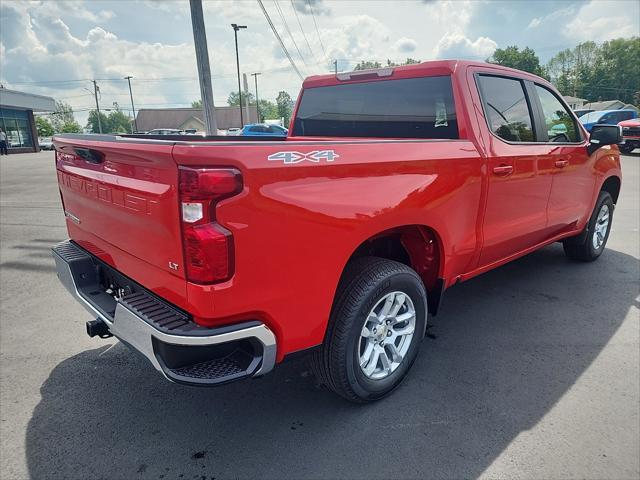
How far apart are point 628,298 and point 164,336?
4.30m

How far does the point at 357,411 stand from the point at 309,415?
0.28 metres

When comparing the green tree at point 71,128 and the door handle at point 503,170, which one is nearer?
the door handle at point 503,170

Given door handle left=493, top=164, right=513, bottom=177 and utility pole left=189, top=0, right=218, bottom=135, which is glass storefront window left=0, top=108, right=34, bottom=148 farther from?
door handle left=493, top=164, right=513, bottom=177

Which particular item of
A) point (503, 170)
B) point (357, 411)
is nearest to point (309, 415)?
point (357, 411)

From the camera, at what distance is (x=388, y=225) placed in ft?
7.95

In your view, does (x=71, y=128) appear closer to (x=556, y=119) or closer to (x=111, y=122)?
(x=111, y=122)

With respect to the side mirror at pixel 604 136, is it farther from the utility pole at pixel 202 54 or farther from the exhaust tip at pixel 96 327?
the utility pole at pixel 202 54

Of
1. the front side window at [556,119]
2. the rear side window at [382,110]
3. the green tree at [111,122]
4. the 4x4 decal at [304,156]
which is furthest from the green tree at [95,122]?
the 4x4 decal at [304,156]

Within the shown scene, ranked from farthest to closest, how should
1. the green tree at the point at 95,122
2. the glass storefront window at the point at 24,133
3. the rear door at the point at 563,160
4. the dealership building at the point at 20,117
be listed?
the green tree at the point at 95,122, the glass storefront window at the point at 24,133, the dealership building at the point at 20,117, the rear door at the point at 563,160

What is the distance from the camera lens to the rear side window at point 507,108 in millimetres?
3242

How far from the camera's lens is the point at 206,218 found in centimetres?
176

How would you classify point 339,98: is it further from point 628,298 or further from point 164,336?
point 628,298

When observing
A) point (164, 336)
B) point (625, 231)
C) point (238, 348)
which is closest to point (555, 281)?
point (625, 231)

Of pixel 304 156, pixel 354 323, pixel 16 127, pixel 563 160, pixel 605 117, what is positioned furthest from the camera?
pixel 16 127
